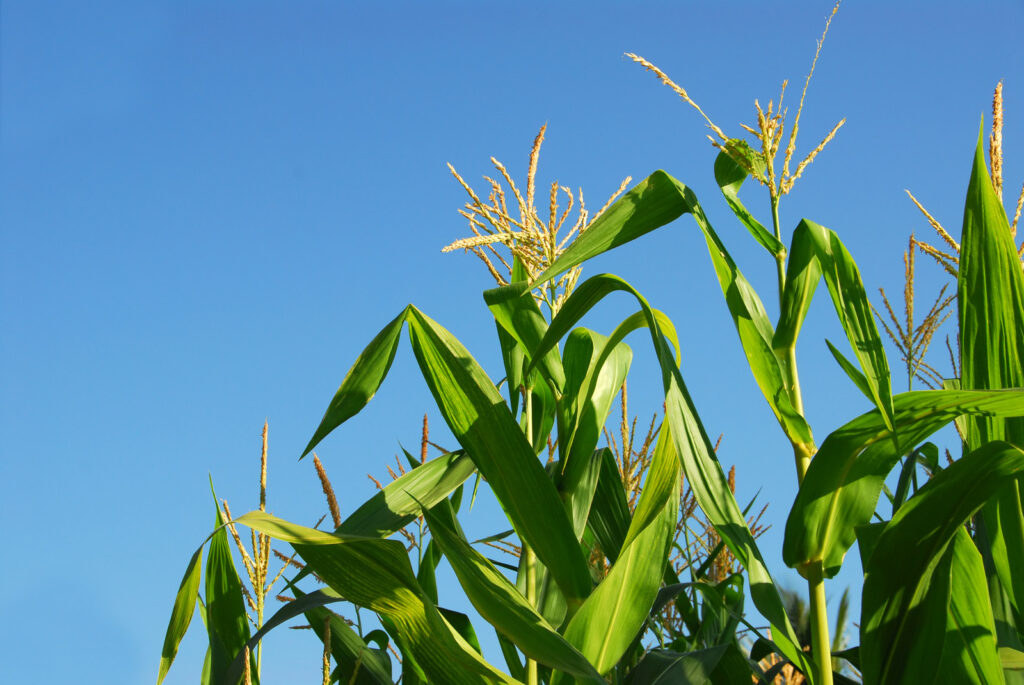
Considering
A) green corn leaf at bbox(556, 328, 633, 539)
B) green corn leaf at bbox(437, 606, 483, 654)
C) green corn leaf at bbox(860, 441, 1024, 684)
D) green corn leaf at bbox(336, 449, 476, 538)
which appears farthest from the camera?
green corn leaf at bbox(437, 606, 483, 654)

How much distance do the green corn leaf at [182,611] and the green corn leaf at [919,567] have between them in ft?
2.58

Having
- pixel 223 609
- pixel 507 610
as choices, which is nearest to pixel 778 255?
pixel 507 610

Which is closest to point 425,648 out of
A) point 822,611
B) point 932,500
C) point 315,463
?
point 315,463

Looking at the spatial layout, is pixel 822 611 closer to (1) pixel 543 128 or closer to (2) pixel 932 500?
(2) pixel 932 500

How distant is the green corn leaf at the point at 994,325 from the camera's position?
2.93ft

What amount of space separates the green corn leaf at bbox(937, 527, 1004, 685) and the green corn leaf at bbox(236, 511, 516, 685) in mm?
507

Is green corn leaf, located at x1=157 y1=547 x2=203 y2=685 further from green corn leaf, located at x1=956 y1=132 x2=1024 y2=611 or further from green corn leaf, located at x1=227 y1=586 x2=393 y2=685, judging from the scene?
green corn leaf, located at x1=956 y1=132 x2=1024 y2=611

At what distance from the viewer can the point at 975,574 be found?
3.03ft

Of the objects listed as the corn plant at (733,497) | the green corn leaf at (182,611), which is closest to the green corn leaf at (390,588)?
the corn plant at (733,497)

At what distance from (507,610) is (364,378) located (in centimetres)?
38

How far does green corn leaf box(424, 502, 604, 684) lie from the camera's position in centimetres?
92

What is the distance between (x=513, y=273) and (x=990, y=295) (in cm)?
86

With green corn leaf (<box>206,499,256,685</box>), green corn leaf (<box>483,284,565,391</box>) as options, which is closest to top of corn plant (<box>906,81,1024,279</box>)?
green corn leaf (<box>483,284,565,391</box>)

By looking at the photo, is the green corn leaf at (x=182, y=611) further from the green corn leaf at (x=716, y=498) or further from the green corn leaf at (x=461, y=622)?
the green corn leaf at (x=716, y=498)
